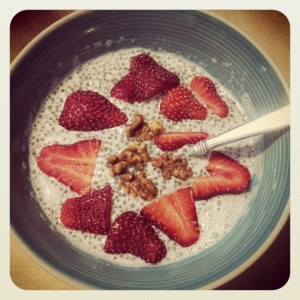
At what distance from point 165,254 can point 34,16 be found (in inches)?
18.4

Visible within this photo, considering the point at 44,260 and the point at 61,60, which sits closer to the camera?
the point at 44,260

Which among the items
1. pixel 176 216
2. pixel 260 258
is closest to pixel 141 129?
pixel 176 216

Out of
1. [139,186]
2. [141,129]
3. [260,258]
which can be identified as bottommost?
[260,258]

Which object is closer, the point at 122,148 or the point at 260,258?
the point at 260,258

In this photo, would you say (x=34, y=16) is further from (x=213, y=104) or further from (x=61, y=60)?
(x=213, y=104)

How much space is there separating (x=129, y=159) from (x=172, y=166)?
0.08 metres

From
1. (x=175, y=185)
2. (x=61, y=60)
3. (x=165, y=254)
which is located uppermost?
(x=61, y=60)

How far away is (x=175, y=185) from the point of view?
0.94m

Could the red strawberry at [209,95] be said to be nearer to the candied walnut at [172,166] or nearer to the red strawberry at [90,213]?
the candied walnut at [172,166]

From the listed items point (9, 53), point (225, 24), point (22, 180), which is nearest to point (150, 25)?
point (225, 24)

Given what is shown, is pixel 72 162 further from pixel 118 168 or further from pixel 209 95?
pixel 209 95

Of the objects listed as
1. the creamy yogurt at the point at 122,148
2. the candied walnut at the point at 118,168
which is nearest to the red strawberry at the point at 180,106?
the creamy yogurt at the point at 122,148

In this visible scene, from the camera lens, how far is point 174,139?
954 millimetres

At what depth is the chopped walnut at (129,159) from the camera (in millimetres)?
926
